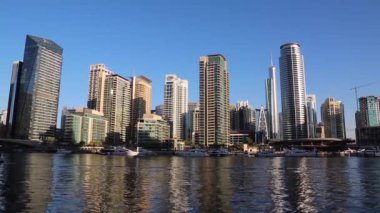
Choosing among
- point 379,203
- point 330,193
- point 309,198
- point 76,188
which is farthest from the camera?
point 76,188

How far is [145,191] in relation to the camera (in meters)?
51.6

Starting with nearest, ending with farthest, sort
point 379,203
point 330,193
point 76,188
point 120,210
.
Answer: point 120,210 < point 379,203 < point 330,193 < point 76,188

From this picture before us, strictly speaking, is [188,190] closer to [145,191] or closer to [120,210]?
[145,191]

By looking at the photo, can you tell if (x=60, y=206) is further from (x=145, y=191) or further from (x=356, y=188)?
(x=356, y=188)

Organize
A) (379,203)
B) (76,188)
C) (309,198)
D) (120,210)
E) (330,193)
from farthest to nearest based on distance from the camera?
(76,188)
(330,193)
(309,198)
(379,203)
(120,210)

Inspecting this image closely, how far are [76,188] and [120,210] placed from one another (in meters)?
20.0

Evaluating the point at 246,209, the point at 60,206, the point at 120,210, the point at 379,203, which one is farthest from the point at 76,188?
the point at 379,203

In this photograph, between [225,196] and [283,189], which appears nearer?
[225,196]

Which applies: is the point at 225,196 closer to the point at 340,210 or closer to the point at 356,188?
the point at 340,210

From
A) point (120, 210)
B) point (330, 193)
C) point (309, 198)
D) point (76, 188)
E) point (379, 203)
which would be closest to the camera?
point (120, 210)

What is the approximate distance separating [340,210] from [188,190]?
21524 millimetres

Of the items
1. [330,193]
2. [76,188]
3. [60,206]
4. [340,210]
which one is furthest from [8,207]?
[330,193]

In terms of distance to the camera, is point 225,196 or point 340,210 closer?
point 340,210

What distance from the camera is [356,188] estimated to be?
56.9 m
